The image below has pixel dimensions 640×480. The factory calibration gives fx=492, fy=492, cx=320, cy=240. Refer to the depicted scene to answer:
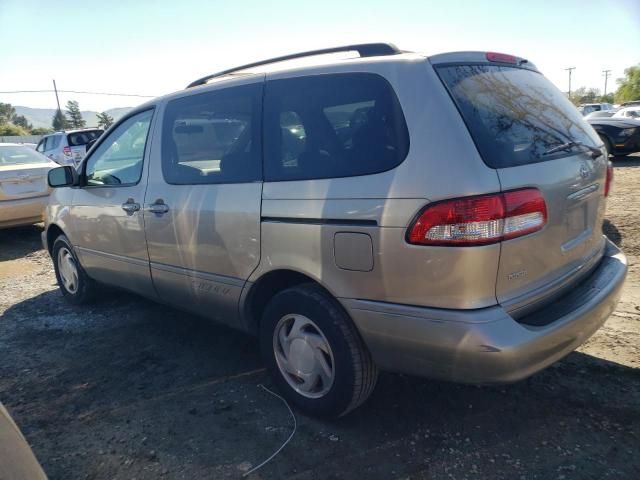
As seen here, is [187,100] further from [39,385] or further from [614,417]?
[614,417]

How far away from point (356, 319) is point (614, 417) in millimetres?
1475

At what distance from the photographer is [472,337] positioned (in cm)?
202

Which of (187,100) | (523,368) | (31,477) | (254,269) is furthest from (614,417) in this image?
(187,100)

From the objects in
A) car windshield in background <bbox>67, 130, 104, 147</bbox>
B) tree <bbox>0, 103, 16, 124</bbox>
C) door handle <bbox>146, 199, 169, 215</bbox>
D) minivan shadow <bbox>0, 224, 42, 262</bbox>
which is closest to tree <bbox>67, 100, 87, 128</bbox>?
tree <bbox>0, 103, 16, 124</bbox>

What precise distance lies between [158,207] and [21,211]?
200 inches

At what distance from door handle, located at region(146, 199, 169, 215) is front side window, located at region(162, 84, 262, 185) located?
0.16 meters

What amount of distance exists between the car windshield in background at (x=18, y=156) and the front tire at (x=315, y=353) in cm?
676

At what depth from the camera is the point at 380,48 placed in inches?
100.0

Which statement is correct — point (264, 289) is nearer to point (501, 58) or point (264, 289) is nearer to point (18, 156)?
point (501, 58)

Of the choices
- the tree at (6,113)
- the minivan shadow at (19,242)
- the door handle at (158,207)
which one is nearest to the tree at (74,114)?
the tree at (6,113)

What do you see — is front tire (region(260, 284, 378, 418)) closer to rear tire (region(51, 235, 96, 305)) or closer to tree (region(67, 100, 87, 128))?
rear tire (region(51, 235, 96, 305))

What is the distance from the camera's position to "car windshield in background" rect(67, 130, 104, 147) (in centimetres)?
1499

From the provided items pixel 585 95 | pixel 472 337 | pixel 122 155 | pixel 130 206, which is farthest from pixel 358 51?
pixel 585 95

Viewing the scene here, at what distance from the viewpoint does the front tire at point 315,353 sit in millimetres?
2449
